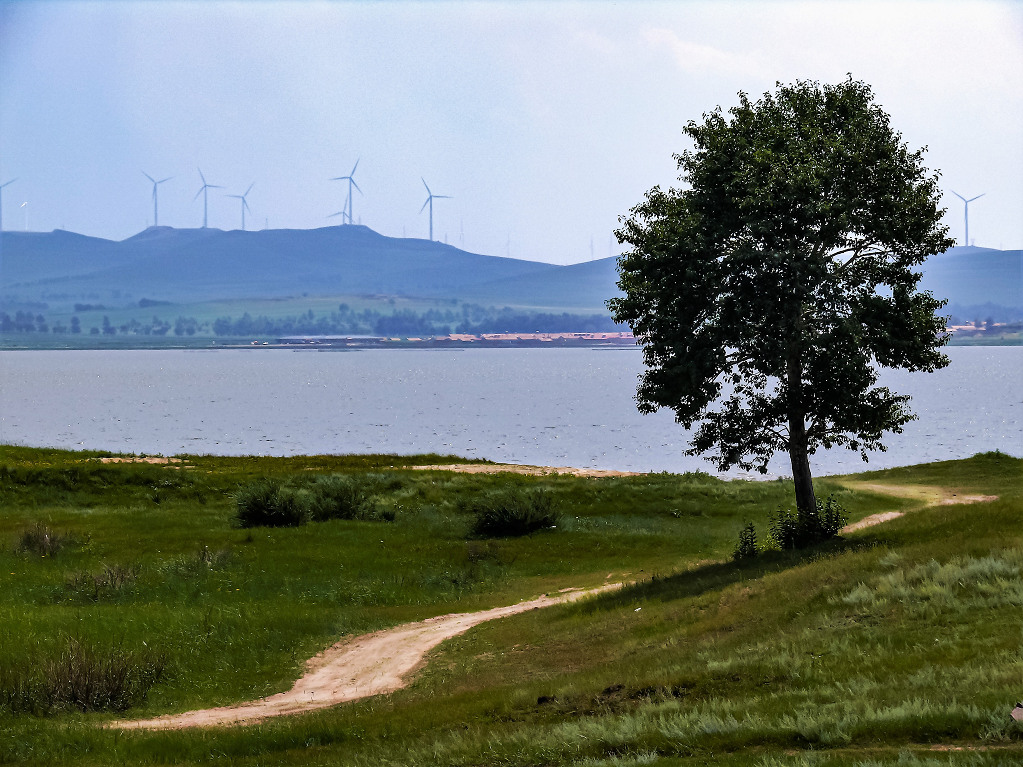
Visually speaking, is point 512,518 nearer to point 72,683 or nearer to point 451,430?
point 72,683

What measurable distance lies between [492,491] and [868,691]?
32.7 metres

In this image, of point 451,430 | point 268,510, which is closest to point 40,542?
point 268,510

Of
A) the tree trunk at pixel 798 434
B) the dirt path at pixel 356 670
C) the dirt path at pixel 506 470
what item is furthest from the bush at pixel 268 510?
the tree trunk at pixel 798 434

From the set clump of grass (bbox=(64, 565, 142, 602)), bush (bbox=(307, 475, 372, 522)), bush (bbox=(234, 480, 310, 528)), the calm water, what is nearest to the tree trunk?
bush (bbox=(307, 475, 372, 522))

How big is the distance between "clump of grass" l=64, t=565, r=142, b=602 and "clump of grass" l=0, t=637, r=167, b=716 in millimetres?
8024

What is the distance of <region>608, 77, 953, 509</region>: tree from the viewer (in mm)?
26531

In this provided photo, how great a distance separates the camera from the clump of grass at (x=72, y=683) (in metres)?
18.3

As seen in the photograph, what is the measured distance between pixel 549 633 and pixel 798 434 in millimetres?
9711

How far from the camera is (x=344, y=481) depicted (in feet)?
151

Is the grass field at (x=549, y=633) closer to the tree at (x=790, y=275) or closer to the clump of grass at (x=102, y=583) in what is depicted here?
the clump of grass at (x=102, y=583)

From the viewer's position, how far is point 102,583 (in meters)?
28.2

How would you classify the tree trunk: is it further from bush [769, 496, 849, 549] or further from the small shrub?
the small shrub

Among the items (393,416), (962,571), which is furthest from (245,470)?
(393,416)

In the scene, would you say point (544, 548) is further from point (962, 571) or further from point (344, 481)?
point (962, 571)
